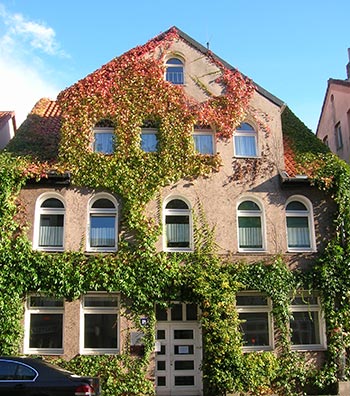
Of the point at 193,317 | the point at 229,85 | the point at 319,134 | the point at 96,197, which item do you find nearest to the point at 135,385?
the point at 193,317

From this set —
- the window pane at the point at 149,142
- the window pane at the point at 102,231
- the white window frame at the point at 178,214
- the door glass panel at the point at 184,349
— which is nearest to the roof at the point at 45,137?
the window pane at the point at 102,231

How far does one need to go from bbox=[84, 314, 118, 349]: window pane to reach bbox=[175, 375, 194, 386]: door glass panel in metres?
2.25

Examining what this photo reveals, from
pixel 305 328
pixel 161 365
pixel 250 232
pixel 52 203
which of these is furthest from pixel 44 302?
pixel 305 328

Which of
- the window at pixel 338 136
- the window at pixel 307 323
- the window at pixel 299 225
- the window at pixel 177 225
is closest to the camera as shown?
the window at pixel 307 323

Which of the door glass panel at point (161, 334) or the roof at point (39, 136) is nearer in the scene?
the door glass panel at point (161, 334)

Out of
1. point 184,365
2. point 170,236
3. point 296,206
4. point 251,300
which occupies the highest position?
point 296,206

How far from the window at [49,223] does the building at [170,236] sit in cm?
5

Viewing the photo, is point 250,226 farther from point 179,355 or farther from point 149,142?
point 179,355

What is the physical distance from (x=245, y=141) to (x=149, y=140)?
342 cm

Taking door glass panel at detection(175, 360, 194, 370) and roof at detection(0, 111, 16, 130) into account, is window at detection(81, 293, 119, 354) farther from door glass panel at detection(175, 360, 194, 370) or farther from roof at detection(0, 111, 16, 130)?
roof at detection(0, 111, 16, 130)

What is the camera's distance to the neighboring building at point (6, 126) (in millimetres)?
22750

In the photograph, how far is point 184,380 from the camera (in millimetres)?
16703

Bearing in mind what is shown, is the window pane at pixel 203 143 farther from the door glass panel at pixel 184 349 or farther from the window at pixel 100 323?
the door glass panel at pixel 184 349

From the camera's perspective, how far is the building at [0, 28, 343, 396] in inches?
640
